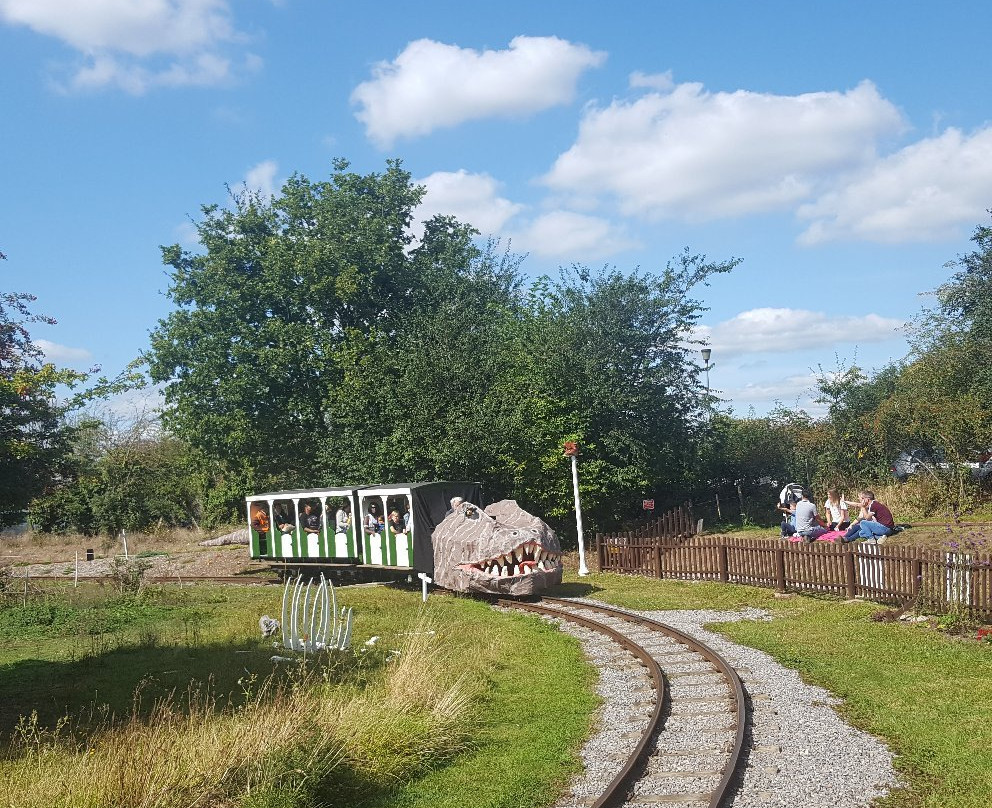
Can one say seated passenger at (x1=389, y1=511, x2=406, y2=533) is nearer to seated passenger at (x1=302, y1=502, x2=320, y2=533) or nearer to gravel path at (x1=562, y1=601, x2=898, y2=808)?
seated passenger at (x1=302, y1=502, x2=320, y2=533)

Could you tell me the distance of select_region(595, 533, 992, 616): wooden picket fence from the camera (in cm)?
1283

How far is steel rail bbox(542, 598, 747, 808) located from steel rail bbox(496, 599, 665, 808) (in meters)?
0.63

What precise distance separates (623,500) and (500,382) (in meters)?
A: 5.46

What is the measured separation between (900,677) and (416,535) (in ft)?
41.1

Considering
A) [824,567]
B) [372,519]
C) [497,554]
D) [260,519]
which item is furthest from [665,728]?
[260,519]

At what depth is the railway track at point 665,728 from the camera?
718cm

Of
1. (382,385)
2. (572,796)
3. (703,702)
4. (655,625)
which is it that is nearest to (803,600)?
(655,625)

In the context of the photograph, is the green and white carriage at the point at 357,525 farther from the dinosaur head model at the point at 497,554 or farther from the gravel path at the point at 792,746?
the gravel path at the point at 792,746

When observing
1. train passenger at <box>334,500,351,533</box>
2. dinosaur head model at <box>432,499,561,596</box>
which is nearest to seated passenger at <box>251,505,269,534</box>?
train passenger at <box>334,500,351,533</box>

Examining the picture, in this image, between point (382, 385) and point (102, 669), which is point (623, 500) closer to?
point (382, 385)

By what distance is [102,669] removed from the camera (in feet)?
44.5

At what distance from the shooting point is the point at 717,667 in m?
11.5

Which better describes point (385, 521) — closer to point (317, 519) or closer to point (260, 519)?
point (317, 519)

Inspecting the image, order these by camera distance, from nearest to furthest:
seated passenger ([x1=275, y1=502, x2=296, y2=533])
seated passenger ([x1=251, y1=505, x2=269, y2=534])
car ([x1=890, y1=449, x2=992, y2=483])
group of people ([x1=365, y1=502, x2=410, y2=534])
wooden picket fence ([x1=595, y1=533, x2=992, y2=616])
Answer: wooden picket fence ([x1=595, y1=533, x2=992, y2=616])
group of people ([x1=365, y1=502, x2=410, y2=534])
car ([x1=890, y1=449, x2=992, y2=483])
seated passenger ([x1=275, y1=502, x2=296, y2=533])
seated passenger ([x1=251, y1=505, x2=269, y2=534])
